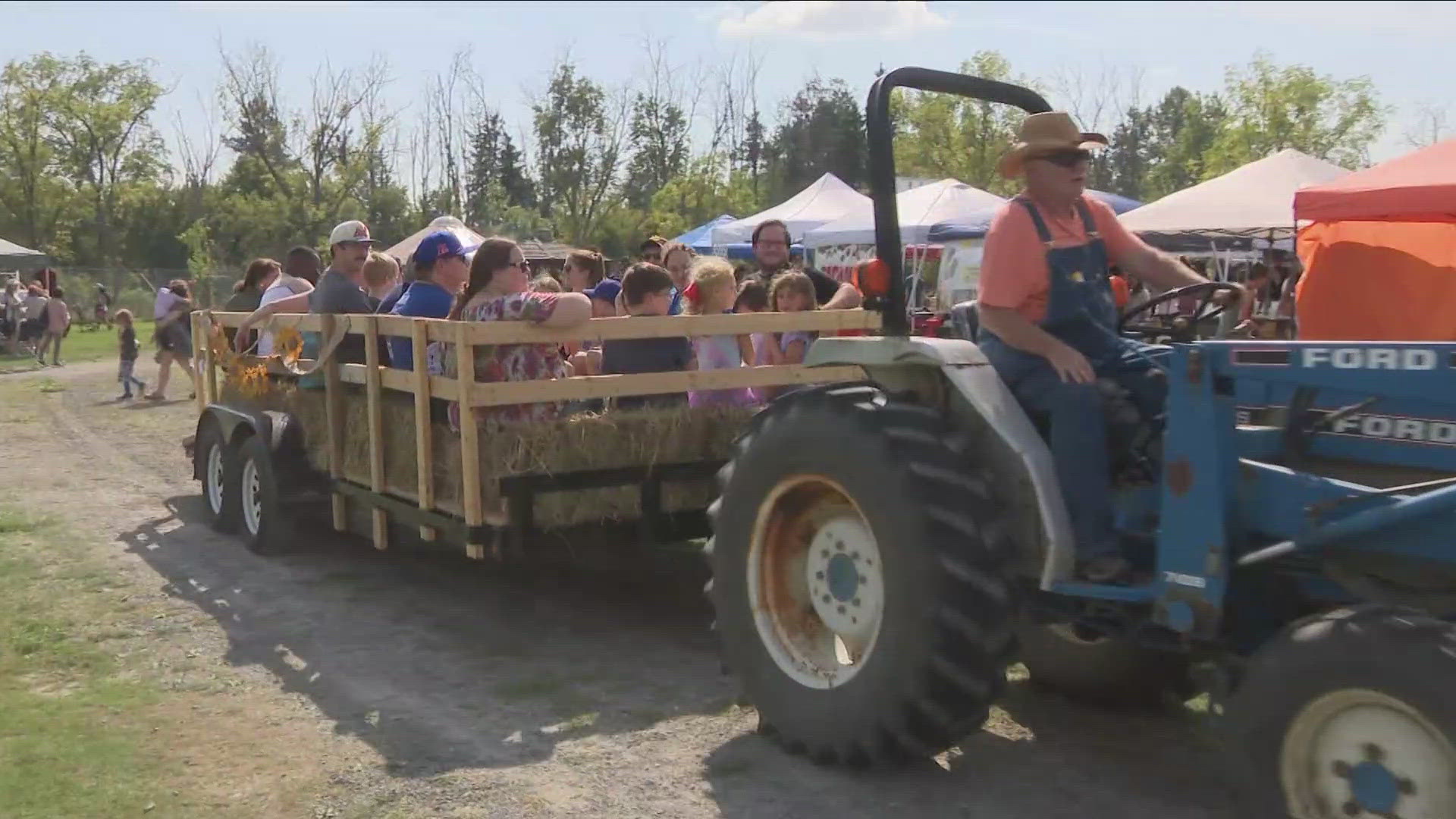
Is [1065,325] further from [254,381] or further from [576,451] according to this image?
[254,381]

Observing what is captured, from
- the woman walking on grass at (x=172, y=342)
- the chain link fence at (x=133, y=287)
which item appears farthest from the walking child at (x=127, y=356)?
the chain link fence at (x=133, y=287)

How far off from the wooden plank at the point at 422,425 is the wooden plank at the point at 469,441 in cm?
29

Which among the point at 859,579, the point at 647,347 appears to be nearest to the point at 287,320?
the point at 647,347

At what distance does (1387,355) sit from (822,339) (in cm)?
178

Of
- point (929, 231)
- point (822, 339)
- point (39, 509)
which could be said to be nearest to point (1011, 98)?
point (822, 339)

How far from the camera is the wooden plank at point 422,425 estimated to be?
19.5ft

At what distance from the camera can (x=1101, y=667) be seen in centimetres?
485

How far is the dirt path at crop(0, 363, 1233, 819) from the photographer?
4.13 meters

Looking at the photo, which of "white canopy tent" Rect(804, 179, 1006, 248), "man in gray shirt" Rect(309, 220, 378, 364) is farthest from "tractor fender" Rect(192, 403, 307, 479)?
"white canopy tent" Rect(804, 179, 1006, 248)

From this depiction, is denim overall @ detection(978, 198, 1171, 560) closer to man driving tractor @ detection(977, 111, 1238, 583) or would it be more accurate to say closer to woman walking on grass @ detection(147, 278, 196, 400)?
man driving tractor @ detection(977, 111, 1238, 583)

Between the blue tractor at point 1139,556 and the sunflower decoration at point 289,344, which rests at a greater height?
the sunflower decoration at point 289,344

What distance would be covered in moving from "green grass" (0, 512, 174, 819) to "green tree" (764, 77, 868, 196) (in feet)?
205

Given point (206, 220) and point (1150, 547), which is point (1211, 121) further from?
point (1150, 547)

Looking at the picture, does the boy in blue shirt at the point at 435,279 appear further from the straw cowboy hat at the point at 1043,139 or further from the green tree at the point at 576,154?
the green tree at the point at 576,154
